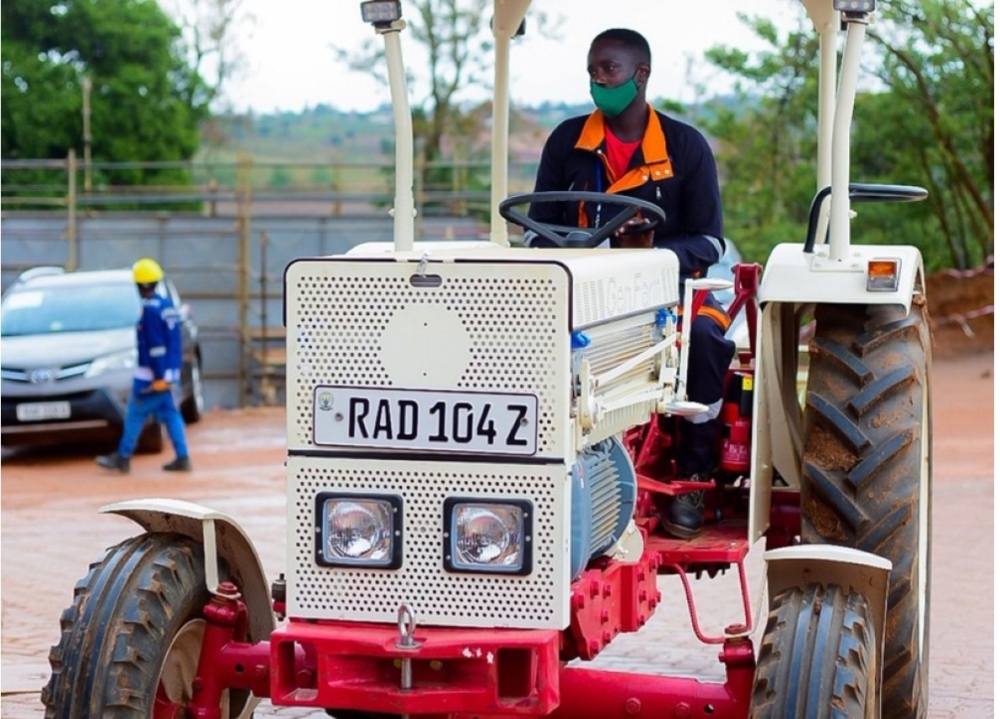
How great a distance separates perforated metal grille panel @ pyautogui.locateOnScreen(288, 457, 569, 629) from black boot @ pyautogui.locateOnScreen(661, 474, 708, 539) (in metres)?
1.68

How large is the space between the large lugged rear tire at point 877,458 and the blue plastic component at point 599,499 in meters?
0.66

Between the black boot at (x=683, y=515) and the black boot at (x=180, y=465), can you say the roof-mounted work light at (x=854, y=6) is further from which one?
the black boot at (x=180, y=465)

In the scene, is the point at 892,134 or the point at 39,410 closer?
the point at 39,410

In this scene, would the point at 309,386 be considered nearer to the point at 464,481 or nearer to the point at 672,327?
the point at 464,481

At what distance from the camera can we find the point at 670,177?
23.3 feet

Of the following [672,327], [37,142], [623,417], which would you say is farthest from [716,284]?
[37,142]

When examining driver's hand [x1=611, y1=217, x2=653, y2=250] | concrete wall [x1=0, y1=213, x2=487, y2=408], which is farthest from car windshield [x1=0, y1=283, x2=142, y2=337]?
driver's hand [x1=611, y1=217, x2=653, y2=250]

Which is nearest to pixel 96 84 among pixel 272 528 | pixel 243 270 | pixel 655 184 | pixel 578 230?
pixel 243 270

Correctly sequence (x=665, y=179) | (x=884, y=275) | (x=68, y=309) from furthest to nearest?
(x=68, y=309), (x=665, y=179), (x=884, y=275)

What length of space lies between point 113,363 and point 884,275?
43.8 ft

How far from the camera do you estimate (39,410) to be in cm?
1823

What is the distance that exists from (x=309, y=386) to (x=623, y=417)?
3.57 feet

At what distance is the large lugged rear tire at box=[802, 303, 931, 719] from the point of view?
6.08 m

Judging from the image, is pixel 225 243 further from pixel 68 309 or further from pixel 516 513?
pixel 516 513
